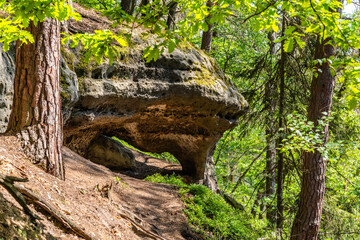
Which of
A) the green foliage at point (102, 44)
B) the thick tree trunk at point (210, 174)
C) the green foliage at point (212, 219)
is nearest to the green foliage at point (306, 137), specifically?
the green foliage at point (212, 219)

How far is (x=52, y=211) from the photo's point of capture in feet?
12.3

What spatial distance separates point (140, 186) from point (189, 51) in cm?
445

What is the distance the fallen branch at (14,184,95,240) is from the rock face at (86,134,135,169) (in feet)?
22.8

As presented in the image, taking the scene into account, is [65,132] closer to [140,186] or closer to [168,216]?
[140,186]

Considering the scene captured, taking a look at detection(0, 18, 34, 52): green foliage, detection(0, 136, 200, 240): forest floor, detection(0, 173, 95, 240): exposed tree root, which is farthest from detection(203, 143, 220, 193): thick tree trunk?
detection(0, 18, 34, 52): green foliage

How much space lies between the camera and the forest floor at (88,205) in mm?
→ 3303

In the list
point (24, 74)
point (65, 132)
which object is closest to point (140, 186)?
point (65, 132)

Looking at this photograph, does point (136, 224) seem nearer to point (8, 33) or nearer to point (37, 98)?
point (37, 98)

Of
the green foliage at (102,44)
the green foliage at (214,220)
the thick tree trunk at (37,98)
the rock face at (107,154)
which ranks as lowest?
the green foliage at (214,220)

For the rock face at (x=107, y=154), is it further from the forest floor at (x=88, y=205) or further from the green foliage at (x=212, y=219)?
the green foliage at (x=212, y=219)

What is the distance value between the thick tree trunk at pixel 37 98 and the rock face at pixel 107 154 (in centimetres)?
591

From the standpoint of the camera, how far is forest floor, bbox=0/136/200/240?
3.30 meters

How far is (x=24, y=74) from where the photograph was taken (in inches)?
185

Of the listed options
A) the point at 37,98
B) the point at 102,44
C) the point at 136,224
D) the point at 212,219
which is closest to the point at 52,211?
the point at 37,98
